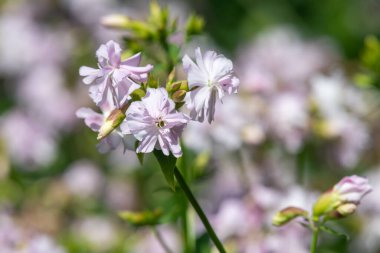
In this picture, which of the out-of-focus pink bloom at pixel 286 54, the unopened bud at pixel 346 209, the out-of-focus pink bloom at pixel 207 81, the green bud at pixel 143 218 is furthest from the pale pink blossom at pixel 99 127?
the out-of-focus pink bloom at pixel 286 54

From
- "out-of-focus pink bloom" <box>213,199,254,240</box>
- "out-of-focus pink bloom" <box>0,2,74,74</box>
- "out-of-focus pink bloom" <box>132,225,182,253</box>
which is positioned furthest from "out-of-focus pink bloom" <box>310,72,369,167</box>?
"out-of-focus pink bloom" <box>0,2,74,74</box>

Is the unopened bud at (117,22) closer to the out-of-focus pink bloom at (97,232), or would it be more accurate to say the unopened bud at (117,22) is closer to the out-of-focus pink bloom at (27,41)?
the out-of-focus pink bloom at (97,232)

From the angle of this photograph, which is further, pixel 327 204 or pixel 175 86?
pixel 327 204

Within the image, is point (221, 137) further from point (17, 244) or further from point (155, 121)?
point (155, 121)

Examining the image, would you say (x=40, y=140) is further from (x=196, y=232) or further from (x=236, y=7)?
(x=236, y=7)

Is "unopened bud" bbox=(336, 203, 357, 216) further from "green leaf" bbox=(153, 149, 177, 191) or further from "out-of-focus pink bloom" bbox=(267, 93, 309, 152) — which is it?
"out-of-focus pink bloom" bbox=(267, 93, 309, 152)

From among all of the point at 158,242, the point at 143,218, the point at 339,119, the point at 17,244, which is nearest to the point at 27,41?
the point at 158,242

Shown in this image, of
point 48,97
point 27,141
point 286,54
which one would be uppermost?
point 286,54

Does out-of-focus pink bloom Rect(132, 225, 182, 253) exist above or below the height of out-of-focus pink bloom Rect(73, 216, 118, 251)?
below
